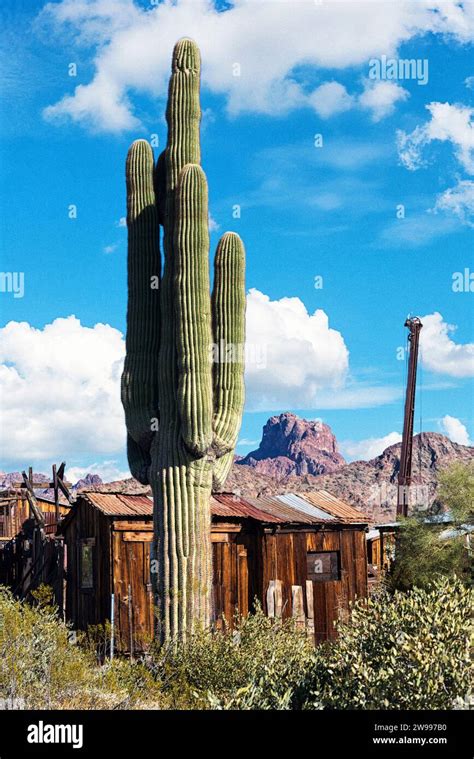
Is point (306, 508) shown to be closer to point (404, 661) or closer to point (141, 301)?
point (141, 301)

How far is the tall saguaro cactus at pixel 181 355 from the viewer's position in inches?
520

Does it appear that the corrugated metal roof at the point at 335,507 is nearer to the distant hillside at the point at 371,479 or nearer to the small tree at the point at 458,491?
the small tree at the point at 458,491

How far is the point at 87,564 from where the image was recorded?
18.1 metres

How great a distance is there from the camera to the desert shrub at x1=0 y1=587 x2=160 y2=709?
894 centimetres

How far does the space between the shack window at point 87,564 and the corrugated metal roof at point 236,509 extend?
2.70 m

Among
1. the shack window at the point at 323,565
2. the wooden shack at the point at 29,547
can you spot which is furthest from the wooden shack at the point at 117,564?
the shack window at the point at 323,565

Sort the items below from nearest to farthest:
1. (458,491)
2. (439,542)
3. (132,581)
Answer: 1. (132,581)
2. (439,542)
3. (458,491)

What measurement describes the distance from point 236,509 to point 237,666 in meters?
8.27

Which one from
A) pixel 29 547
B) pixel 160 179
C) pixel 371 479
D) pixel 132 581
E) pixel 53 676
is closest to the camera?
pixel 53 676

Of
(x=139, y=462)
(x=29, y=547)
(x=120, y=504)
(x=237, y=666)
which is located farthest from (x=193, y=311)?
(x=29, y=547)

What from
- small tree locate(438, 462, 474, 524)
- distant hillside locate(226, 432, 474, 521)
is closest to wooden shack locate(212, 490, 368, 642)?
small tree locate(438, 462, 474, 524)

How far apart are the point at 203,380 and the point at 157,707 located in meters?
5.26

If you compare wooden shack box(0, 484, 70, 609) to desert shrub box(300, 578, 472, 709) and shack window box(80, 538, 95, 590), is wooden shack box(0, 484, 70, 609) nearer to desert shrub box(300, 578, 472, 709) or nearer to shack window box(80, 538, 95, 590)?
shack window box(80, 538, 95, 590)
